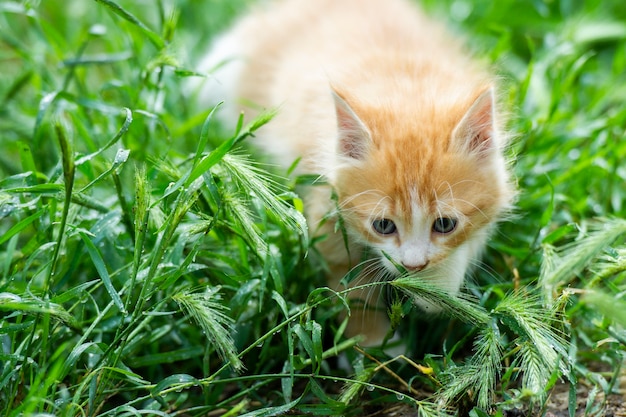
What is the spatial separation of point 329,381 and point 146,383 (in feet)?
2.25

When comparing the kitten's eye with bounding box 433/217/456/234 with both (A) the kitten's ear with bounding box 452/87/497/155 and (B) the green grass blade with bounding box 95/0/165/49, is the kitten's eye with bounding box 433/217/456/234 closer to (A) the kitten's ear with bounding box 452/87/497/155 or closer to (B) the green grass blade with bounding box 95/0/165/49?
(A) the kitten's ear with bounding box 452/87/497/155

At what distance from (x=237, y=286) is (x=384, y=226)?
1.86ft

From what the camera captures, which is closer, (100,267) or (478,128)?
(100,267)

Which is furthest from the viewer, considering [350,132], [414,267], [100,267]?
[350,132]

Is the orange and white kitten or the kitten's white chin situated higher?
the orange and white kitten

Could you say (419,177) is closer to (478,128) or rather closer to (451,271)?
(478,128)

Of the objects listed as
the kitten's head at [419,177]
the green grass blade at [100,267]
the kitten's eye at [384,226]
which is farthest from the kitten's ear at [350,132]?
the green grass blade at [100,267]

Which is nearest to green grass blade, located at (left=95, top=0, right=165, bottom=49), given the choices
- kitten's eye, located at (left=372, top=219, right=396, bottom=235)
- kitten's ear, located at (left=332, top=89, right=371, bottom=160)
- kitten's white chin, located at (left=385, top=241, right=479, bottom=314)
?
kitten's ear, located at (left=332, top=89, right=371, bottom=160)

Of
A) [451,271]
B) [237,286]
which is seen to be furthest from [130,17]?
[451,271]

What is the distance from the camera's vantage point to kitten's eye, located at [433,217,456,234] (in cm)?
235

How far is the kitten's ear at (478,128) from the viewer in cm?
230

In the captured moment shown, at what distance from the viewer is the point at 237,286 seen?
2.48 m

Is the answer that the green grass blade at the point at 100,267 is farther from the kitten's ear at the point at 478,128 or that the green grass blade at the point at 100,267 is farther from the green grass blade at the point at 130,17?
the kitten's ear at the point at 478,128

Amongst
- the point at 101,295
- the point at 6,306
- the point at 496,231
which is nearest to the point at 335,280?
the point at 496,231
